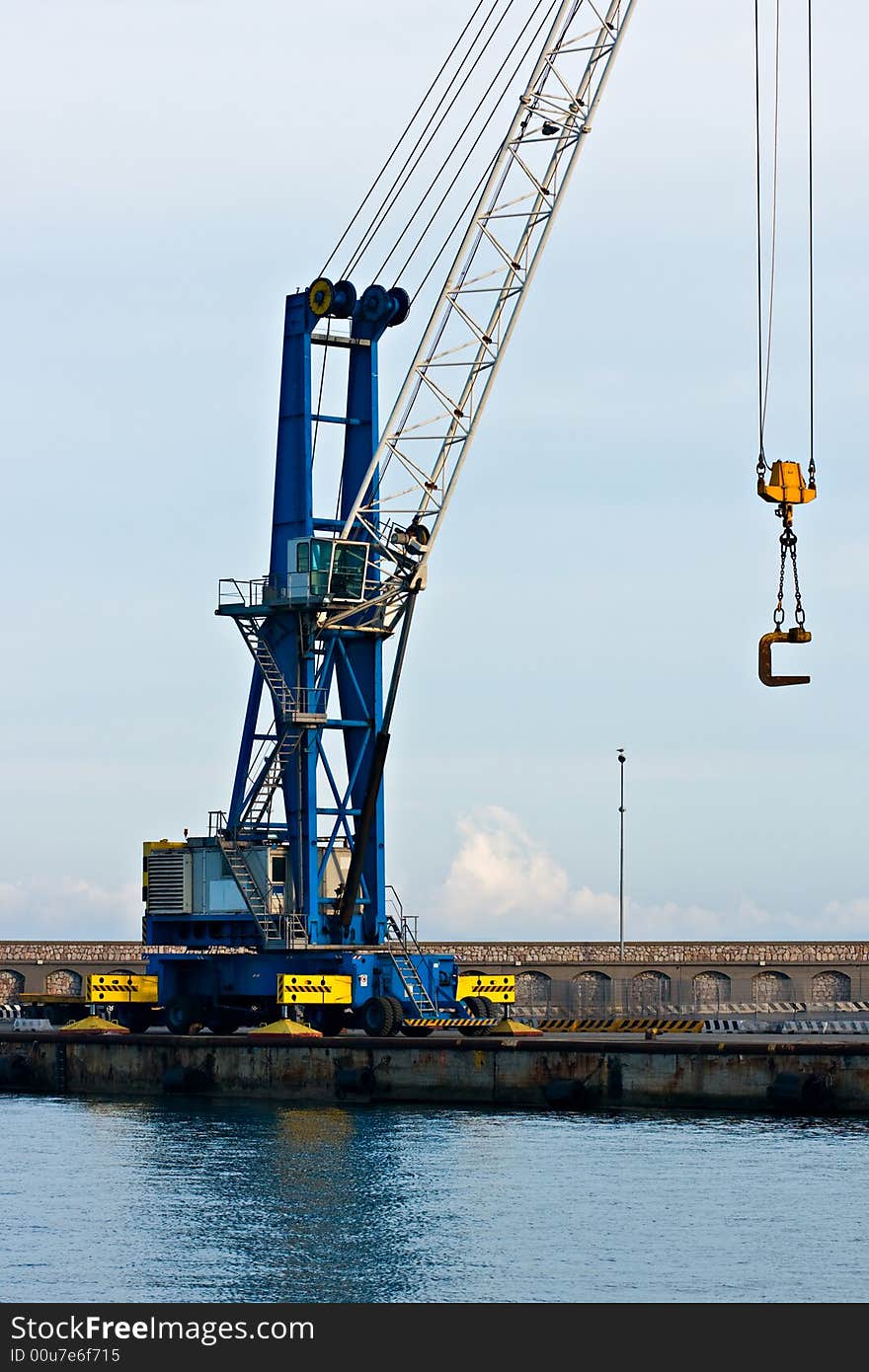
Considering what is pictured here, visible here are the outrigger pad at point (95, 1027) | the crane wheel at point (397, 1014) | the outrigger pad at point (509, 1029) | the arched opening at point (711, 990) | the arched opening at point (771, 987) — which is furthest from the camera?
the arched opening at point (771, 987)

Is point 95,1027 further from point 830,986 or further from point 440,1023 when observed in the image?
point 830,986

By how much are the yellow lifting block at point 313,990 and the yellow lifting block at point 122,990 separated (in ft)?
20.5

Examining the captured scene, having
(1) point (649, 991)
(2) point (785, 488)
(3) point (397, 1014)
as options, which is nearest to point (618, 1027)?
(3) point (397, 1014)

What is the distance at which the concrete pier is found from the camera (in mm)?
50594

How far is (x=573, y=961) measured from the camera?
101438 mm

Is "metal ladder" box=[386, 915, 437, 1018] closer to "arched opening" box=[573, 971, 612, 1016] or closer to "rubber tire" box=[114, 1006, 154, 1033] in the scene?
"rubber tire" box=[114, 1006, 154, 1033]

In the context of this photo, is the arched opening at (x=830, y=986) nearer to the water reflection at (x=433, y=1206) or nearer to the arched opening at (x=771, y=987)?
the arched opening at (x=771, y=987)

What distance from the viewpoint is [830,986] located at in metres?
105

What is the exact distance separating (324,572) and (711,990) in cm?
4624

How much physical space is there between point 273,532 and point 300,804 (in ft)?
26.7

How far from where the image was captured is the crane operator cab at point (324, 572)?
2464 inches

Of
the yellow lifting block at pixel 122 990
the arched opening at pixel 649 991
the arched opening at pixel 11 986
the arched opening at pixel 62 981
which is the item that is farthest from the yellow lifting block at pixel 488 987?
the arched opening at pixel 11 986

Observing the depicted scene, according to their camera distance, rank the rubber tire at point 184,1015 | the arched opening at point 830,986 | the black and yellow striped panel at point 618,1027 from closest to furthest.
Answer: the black and yellow striped panel at point 618,1027, the rubber tire at point 184,1015, the arched opening at point 830,986
